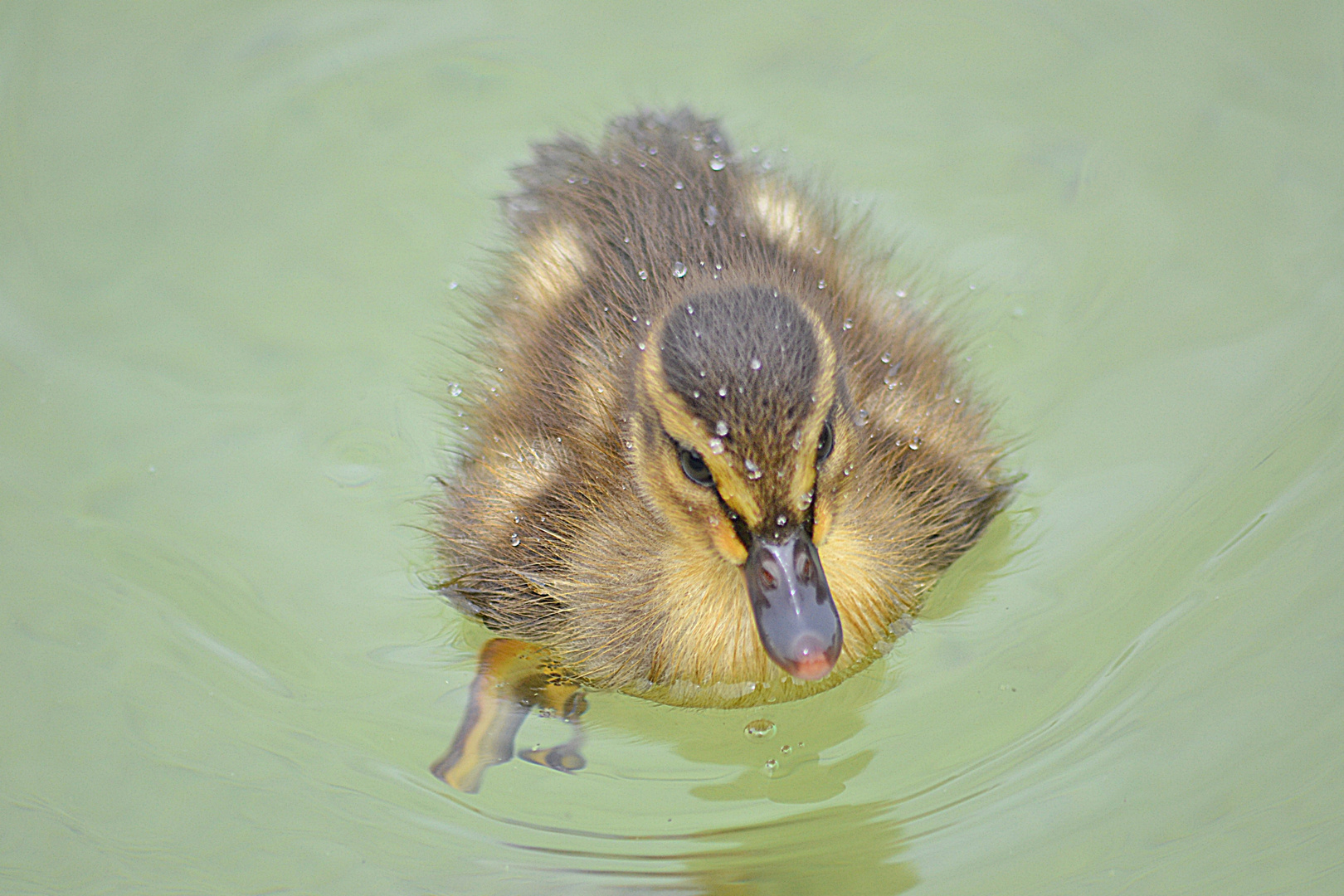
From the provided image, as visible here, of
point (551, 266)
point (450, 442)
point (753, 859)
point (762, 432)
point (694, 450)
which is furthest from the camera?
point (450, 442)

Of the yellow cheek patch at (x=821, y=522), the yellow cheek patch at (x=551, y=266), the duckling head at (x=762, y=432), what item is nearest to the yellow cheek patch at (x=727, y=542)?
the duckling head at (x=762, y=432)

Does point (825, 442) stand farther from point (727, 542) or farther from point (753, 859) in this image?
point (753, 859)

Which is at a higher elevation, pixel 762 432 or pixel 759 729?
pixel 762 432

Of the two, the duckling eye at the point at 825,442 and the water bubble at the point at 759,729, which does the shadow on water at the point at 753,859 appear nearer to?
the water bubble at the point at 759,729

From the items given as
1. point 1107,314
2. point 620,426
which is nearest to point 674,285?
point 620,426

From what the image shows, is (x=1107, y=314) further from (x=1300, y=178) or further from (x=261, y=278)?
(x=261, y=278)

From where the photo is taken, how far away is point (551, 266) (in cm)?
309

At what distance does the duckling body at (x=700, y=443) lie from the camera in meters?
2.35

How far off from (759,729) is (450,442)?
1.09m

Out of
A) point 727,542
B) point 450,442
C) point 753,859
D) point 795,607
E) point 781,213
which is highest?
point 781,213

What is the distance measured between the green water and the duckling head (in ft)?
1.84

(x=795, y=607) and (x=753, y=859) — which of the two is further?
(x=753, y=859)

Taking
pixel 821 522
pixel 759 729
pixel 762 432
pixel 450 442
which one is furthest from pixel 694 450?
pixel 450 442

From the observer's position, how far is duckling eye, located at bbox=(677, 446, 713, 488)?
2443mm
